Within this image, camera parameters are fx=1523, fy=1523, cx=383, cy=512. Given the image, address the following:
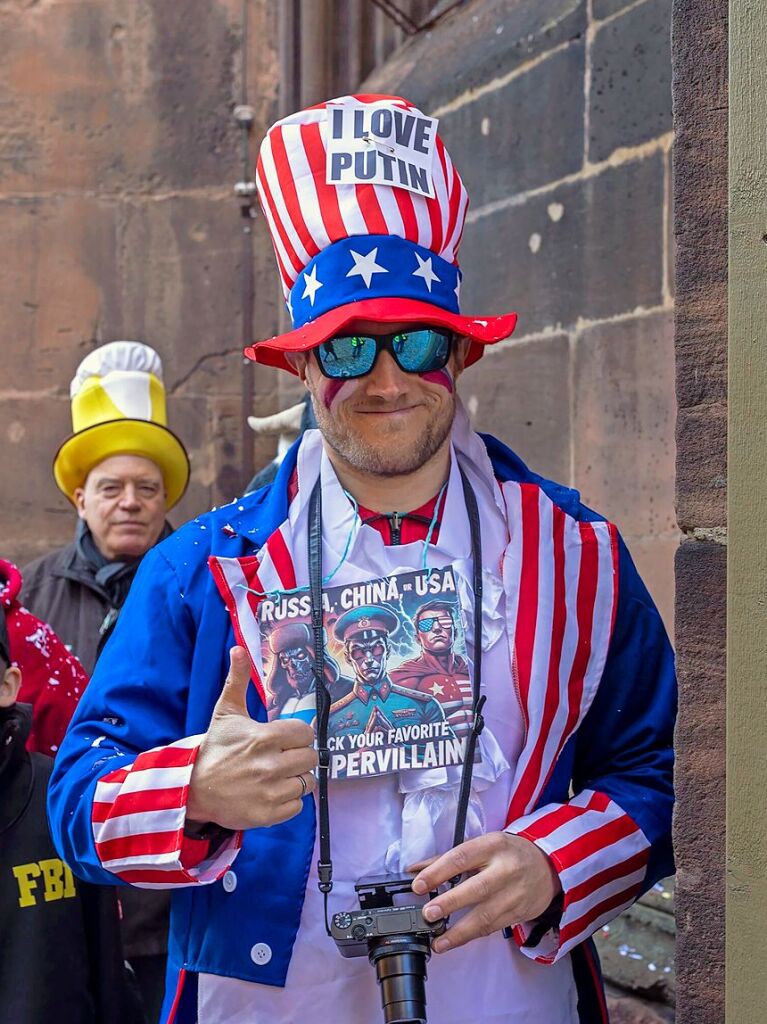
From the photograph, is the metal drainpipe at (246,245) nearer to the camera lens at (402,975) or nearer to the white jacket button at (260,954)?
the white jacket button at (260,954)

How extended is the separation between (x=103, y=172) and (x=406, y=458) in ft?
11.8

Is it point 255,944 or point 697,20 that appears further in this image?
point 255,944

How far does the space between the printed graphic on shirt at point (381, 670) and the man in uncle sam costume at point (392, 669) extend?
0.01 meters

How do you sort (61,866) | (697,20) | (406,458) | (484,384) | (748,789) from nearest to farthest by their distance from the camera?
(748,789), (697,20), (406,458), (61,866), (484,384)

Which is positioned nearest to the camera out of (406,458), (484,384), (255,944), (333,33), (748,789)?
(748,789)

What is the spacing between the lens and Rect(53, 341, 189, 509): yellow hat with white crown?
3936 millimetres

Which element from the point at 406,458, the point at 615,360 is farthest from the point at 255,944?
the point at 615,360

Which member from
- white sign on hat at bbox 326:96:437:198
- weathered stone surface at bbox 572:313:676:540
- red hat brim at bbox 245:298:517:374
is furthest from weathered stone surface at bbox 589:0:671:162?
red hat brim at bbox 245:298:517:374

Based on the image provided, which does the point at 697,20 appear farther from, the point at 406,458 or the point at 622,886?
the point at 622,886

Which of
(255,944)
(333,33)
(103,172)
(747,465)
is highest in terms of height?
(333,33)

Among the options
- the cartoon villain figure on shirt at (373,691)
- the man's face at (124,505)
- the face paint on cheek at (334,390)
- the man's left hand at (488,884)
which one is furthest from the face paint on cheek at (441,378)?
the man's face at (124,505)

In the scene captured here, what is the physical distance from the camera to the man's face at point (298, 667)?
2021 millimetres

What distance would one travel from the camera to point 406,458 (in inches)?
84.0

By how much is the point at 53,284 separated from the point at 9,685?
10.4 ft
